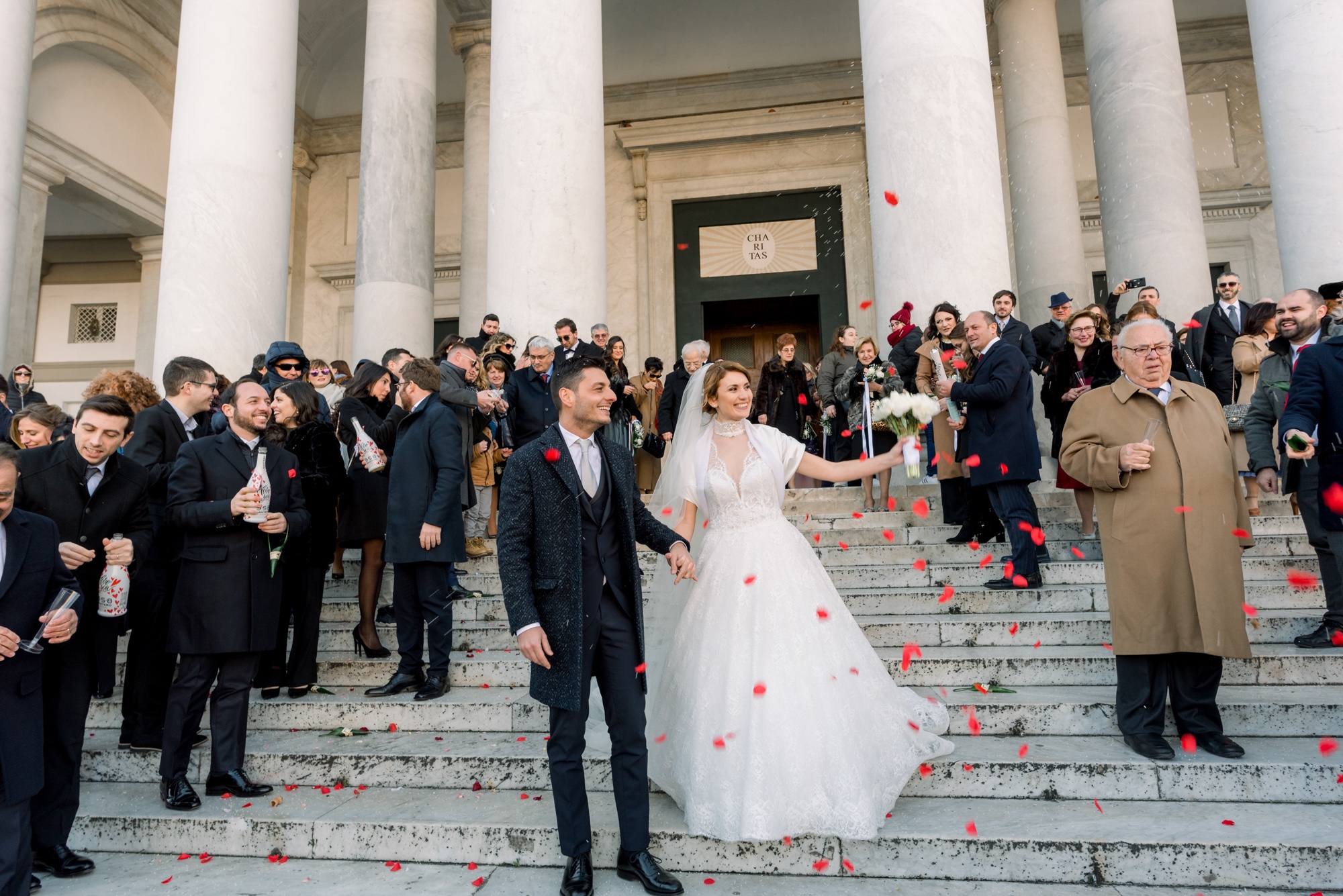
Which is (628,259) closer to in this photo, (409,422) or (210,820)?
(409,422)

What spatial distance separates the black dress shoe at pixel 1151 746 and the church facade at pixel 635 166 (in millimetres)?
4343

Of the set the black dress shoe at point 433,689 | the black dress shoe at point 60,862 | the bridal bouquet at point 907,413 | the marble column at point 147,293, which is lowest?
the black dress shoe at point 60,862

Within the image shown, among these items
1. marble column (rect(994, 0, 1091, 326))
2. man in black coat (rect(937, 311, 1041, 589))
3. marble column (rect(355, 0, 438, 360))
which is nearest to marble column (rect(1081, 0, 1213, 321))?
marble column (rect(994, 0, 1091, 326))

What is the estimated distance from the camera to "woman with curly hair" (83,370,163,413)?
5.07 metres

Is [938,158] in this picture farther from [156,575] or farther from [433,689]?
[156,575]

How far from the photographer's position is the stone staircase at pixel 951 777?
3.01 meters

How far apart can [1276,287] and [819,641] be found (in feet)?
49.4

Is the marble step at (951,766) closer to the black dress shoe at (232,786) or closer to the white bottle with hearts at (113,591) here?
Result: the black dress shoe at (232,786)

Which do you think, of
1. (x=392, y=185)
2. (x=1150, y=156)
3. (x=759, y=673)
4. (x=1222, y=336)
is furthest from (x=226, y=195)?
(x=1150, y=156)

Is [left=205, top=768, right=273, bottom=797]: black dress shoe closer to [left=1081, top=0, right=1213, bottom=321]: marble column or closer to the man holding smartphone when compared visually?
the man holding smartphone

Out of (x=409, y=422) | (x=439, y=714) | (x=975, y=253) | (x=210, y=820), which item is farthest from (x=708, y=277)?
(x=210, y=820)

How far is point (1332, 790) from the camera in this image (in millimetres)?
3266

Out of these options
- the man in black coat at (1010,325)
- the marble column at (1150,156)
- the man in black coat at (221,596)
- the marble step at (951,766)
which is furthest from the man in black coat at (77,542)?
the marble column at (1150,156)

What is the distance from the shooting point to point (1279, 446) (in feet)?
15.0
